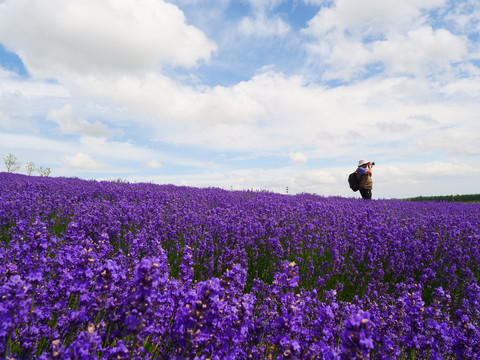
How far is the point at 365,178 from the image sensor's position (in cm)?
1317

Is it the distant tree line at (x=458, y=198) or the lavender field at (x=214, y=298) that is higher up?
the distant tree line at (x=458, y=198)

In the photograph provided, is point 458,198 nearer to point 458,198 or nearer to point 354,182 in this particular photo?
point 458,198

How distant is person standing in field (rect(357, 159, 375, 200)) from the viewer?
13.0 m

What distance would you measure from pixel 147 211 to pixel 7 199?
341 centimetres

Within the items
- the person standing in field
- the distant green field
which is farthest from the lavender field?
the distant green field

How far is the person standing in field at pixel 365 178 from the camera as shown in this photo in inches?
513

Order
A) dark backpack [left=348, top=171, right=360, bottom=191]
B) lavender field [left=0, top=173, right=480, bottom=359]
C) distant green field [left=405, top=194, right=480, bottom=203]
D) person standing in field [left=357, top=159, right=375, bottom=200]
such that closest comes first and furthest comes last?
1. lavender field [left=0, top=173, right=480, bottom=359]
2. person standing in field [left=357, top=159, right=375, bottom=200]
3. dark backpack [left=348, top=171, right=360, bottom=191]
4. distant green field [left=405, top=194, right=480, bottom=203]

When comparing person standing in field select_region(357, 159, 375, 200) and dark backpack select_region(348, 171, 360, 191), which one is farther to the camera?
dark backpack select_region(348, 171, 360, 191)

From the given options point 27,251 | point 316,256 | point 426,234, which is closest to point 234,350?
point 27,251

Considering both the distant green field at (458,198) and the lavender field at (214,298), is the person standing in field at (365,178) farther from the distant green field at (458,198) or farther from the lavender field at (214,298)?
the distant green field at (458,198)

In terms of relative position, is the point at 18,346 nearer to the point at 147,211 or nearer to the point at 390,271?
the point at 147,211

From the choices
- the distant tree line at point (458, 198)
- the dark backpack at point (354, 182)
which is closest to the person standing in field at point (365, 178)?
the dark backpack at point (354, 182)

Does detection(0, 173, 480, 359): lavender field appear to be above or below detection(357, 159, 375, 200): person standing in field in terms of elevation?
below

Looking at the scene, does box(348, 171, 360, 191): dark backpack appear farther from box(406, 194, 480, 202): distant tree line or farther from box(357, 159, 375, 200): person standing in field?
box(406, 194, 480, 202): distant tree line
